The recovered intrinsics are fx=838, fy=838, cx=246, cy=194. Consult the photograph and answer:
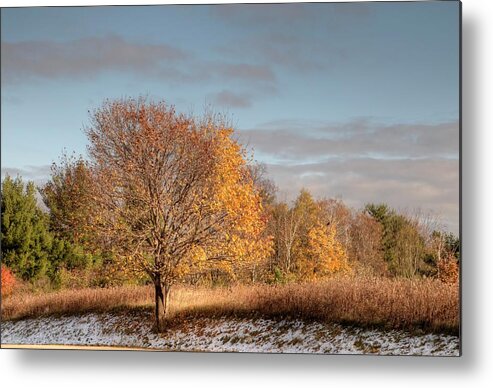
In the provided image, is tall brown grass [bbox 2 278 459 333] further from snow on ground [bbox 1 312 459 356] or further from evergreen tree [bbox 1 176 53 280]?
evergreen tree [bbox 1 176 53 280]

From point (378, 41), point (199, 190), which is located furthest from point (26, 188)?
point (378, 41)

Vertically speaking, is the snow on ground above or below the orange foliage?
below

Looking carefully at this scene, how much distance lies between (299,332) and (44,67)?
2.98 m

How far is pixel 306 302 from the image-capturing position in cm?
659

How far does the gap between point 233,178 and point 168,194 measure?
1.77 ft

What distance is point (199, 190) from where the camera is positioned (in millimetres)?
6707

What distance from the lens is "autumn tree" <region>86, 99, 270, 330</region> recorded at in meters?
6.68

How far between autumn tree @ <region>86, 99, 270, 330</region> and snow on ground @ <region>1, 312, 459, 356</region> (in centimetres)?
23

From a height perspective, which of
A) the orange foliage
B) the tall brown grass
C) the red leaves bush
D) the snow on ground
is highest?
the orange foliage

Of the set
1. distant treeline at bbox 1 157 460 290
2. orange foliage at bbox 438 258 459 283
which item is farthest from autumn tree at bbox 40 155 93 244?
orange foliage at bbox 438 258 459 283

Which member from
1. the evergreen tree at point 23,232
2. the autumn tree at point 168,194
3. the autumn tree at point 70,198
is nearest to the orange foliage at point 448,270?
the autumn tree at point 168,194

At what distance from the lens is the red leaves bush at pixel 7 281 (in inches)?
268

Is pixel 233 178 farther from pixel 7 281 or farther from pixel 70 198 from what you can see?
pixel 7 281

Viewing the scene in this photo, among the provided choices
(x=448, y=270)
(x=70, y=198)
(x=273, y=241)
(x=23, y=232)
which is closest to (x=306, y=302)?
(x=273, y=241)
